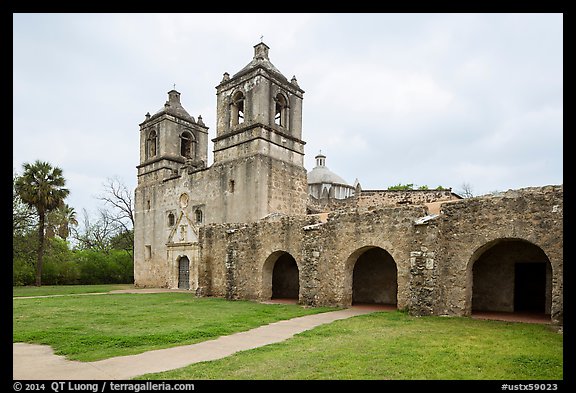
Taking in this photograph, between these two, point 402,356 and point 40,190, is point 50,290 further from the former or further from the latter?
point 402,356

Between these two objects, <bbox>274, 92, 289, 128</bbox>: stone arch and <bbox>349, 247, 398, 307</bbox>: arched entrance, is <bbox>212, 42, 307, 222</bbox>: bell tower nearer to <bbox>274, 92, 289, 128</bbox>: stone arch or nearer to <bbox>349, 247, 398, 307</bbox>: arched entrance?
<bbox>274, 92, 289, 128</bbox>: stone arch

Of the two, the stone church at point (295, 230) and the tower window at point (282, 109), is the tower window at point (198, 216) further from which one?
the tower window at point (282, 109)

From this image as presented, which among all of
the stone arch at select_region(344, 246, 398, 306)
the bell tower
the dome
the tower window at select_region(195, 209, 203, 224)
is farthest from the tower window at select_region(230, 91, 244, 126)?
the dome

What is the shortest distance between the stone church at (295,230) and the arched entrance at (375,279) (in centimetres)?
4

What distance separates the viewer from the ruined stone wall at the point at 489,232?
9891 millimetres

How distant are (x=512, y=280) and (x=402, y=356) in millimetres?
8742

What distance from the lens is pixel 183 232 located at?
26844 millimetres

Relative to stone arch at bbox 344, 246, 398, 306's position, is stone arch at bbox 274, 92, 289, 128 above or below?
above

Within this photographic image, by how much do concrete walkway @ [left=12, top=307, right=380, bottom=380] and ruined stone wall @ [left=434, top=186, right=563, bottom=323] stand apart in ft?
17.3

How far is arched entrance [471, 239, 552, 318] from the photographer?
12.8 m

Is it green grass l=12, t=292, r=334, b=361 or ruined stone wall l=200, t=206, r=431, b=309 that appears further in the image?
ruined stone wall l=200, t=206, r=431, b=309

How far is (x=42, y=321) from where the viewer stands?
11.0m
